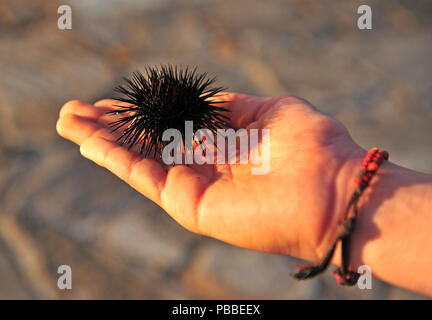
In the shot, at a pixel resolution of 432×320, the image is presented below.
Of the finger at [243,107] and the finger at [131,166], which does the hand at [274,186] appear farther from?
the finger at [243,107]

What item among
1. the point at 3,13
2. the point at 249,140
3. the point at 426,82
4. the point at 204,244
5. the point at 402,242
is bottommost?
the point at 204,244

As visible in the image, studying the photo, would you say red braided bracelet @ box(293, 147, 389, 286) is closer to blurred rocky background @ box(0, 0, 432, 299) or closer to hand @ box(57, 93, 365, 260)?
hand @ box(57, 93, 365, 260)

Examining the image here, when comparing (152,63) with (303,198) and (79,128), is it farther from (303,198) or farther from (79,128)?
(303,198)

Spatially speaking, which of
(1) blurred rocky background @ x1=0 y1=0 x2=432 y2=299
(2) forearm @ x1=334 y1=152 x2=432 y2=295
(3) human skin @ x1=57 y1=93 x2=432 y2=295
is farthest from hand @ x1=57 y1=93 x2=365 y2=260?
(1) blurred rocky background @ x1=0 y1=0 x2=432 y2=299

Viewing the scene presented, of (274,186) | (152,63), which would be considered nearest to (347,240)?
(274,186)

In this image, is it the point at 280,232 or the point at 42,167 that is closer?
the point at 280,232

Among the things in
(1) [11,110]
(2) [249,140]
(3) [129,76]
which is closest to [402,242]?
(2) [249,140]

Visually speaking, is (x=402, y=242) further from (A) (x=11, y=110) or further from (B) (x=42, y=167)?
(A) (x=11, y=110)
